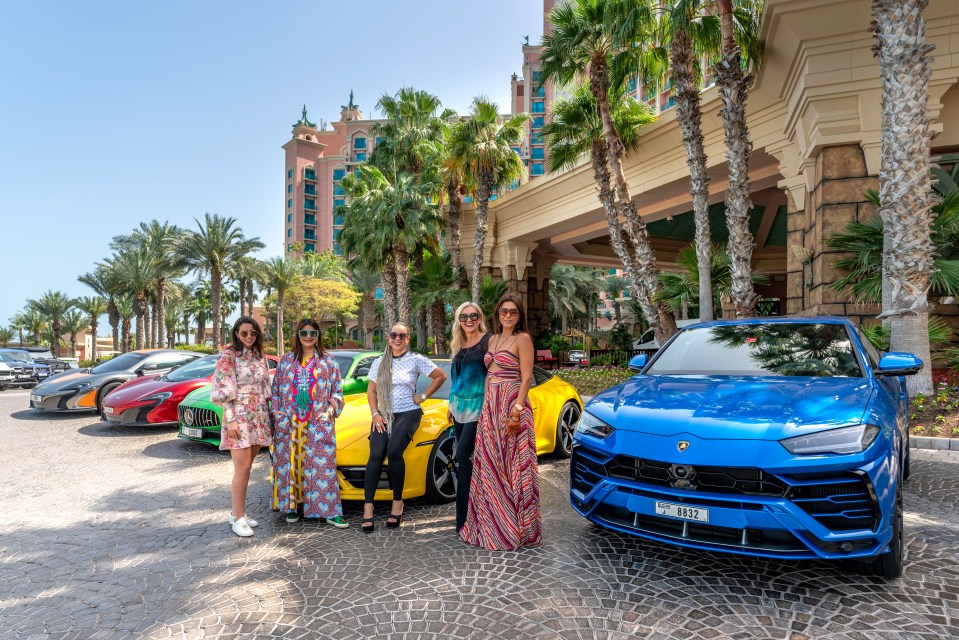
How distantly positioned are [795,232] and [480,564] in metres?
10.1

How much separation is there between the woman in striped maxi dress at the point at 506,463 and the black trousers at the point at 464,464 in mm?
77

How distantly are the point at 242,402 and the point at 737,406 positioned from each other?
3290 mm

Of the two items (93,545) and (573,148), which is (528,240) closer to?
(573,148)

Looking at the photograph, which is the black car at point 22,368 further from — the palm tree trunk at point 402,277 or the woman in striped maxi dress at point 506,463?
the woman in striped maxi dress at point 506,463

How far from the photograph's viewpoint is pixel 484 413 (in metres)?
3.77

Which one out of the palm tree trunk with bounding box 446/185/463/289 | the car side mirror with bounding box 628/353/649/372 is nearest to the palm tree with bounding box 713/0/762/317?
the car side mirror with bounding box 628/353/649/372

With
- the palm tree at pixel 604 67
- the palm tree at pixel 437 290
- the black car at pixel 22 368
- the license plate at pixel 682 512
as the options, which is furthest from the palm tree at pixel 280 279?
the license plate at pixel 682 512

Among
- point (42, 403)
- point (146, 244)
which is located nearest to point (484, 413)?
point (42, 403)

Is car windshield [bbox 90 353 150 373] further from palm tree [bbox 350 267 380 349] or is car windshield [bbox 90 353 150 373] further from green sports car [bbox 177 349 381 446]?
palm tree [bbox 350 267 380 349]

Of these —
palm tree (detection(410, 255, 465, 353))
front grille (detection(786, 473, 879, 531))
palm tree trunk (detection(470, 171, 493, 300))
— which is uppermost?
palm tree trunk (detection(470, 171, 493, 300))

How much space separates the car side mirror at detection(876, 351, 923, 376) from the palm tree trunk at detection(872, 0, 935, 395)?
178 inches

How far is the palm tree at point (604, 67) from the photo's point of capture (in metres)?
12.1

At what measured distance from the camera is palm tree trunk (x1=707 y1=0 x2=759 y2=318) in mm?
9461

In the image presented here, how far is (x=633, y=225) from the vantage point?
1278 cm
